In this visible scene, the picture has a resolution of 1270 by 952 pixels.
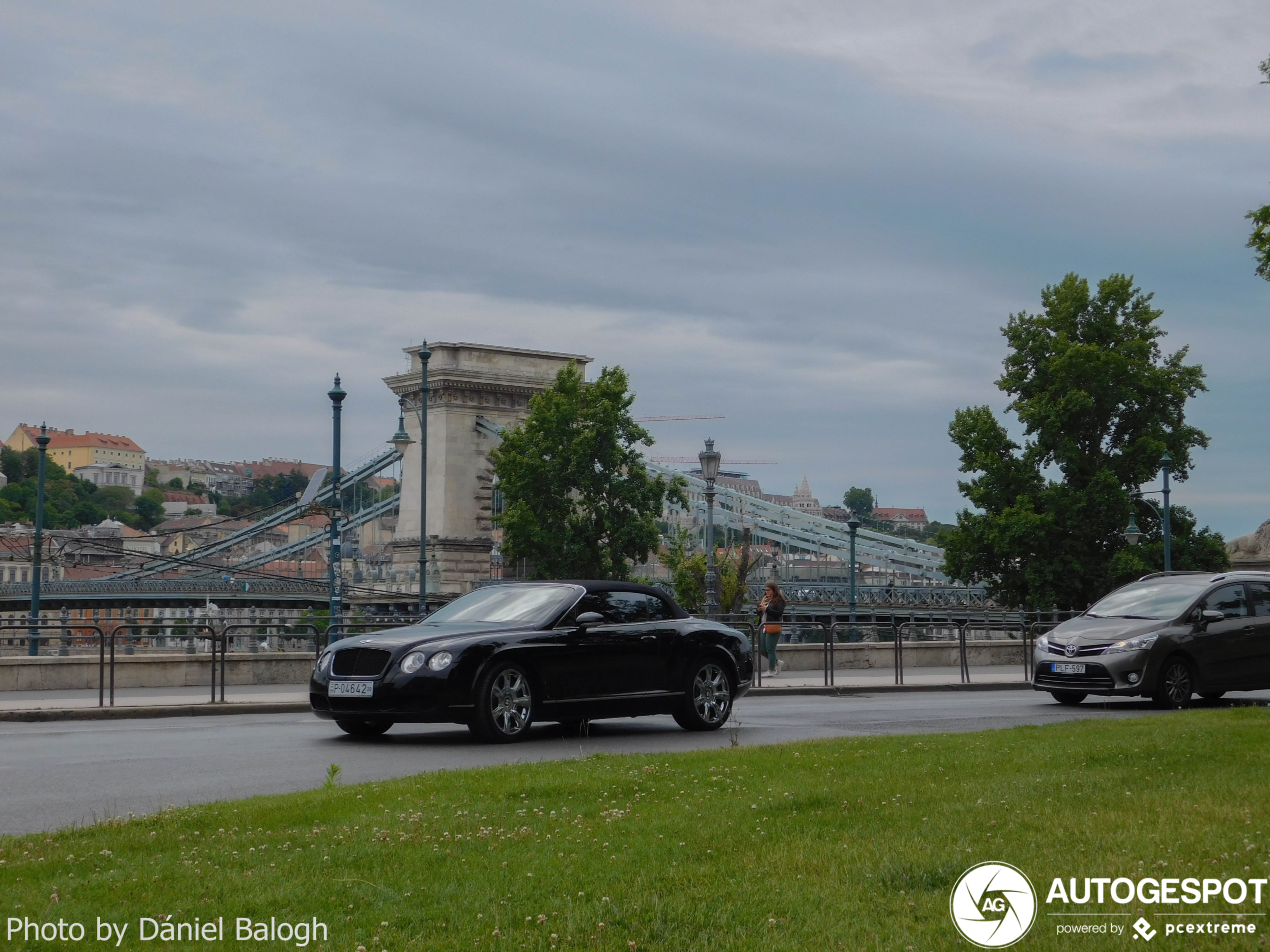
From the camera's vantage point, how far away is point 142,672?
867 inches

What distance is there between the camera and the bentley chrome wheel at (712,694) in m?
13.6

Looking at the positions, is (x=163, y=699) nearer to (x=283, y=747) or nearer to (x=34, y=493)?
(x=283, y=747)

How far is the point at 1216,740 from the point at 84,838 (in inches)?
295

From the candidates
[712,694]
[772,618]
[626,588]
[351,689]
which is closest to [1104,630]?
[712,694]

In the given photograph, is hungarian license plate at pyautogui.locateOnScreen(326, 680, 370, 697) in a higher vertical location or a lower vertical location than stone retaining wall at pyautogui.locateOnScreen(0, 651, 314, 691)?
higher

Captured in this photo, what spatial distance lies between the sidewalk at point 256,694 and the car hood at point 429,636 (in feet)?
17.5

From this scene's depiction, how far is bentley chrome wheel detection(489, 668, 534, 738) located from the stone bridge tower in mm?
49434

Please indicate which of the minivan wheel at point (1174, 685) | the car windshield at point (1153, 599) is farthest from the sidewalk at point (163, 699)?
the minivan wheel at point (1174, 685)

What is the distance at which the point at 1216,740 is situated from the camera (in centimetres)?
1001

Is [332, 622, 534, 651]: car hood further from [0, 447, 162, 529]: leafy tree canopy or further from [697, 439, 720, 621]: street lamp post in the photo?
[0, 447, 162, 529]: leafy tree canopy

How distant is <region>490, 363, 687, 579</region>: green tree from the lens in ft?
176

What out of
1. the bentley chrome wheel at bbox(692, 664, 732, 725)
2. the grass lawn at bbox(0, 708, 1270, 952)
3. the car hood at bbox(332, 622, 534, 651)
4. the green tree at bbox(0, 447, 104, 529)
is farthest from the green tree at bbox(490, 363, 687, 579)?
the green tree at bbox(0, 447, 104, 529)

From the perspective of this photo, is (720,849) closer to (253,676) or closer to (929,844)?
(929,844)

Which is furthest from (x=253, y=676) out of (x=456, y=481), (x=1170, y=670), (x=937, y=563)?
(x=937, y=563)
